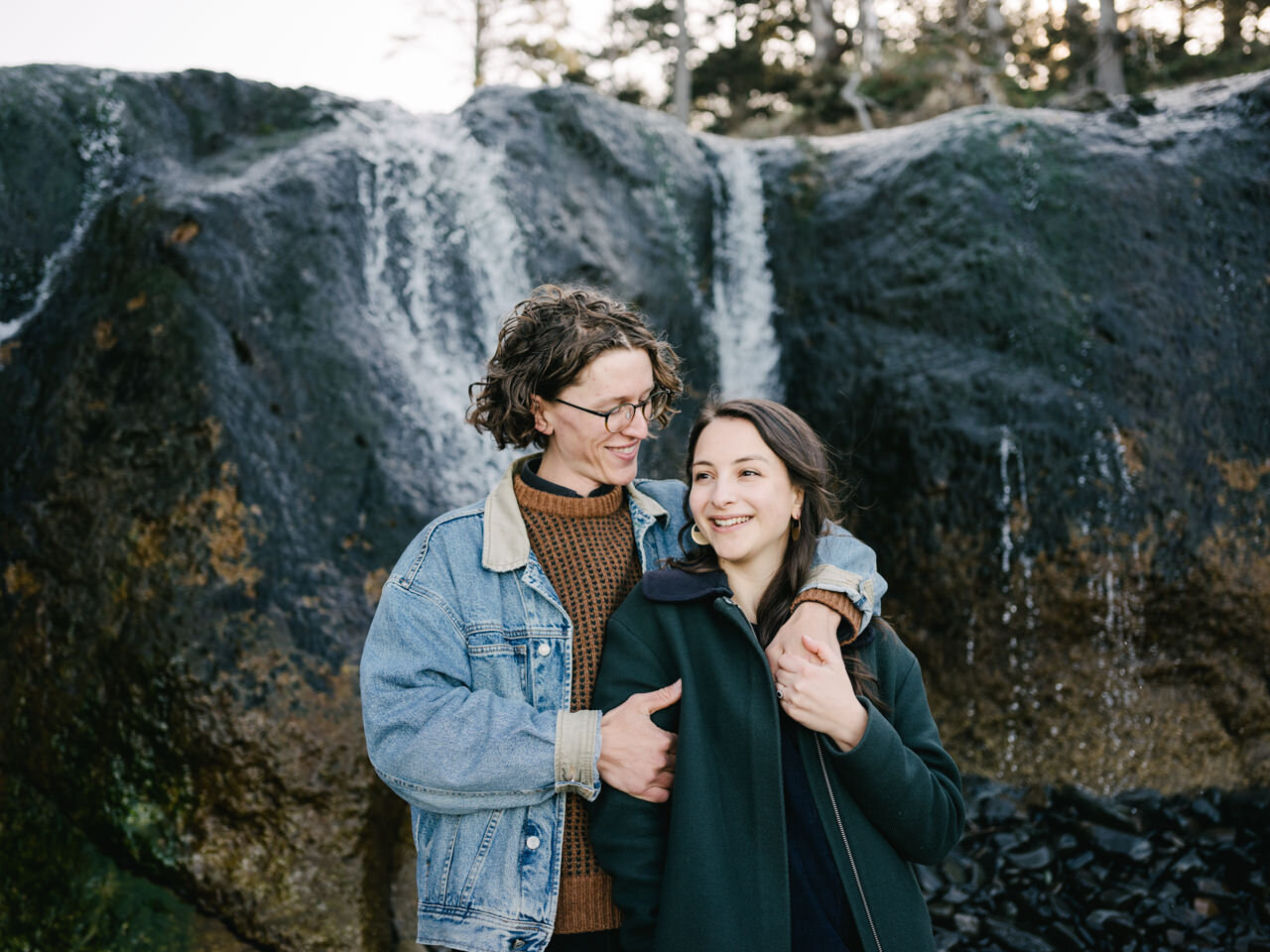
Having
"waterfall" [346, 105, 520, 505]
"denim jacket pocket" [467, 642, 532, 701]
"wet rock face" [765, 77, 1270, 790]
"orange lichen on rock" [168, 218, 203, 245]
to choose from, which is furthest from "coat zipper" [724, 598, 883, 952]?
"orange lichen on rock" [168, 218, 203, 245]

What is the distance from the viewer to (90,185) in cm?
542

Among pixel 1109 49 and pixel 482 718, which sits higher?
pixel 1109 49

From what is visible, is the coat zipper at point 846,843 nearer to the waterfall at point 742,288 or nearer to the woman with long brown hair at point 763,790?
the woman with long brown hair at point 763,790

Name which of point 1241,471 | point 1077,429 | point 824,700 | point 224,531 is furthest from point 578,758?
point 1241,471

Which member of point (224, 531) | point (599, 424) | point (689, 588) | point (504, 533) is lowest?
point (224, 531)

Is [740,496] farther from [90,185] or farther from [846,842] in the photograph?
[90,185]

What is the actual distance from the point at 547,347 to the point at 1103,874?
428 cm

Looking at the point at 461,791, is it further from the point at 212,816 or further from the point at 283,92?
the point at 283,92

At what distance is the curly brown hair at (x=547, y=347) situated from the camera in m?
2.55

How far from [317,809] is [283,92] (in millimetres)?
4842

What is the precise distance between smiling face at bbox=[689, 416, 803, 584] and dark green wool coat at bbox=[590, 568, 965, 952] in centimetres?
18

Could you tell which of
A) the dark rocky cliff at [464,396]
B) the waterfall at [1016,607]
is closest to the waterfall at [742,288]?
the dark rocky cliff at [464,396]

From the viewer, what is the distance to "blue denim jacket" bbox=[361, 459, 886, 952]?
6.85ft

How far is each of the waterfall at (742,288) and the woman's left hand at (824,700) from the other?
4687 millimetres
